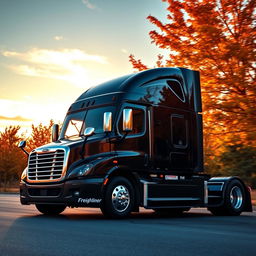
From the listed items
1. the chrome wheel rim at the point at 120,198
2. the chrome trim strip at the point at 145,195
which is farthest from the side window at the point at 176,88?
the chrome wheel rim at the point at 120,198

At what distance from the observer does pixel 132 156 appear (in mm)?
12039

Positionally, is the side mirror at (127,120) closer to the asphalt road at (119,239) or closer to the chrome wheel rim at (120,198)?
the chrome wheel rim at (120,198)

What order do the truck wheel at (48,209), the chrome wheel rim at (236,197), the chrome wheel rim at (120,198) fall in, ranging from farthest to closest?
the chrome wheel rim at (236,197)
the truck wheel at (48,209)
the chrome wheel rim at (120,198)

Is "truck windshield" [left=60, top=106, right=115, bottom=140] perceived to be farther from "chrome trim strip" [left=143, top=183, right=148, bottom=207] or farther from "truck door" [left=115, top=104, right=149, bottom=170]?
"chrome trim strip" [left=143, top=183, right=148, bottom=207]

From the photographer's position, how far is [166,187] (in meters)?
12.7

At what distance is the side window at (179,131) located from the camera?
13.2 meters

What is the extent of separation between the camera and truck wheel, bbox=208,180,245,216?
1402 centimetres

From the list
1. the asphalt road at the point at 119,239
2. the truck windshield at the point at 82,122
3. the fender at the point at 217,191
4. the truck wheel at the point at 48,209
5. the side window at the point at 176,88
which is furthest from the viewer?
the fender at the point at 217,191

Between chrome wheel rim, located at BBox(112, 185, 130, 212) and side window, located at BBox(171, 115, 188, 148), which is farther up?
side window, located at BBox(171, 115, 188, 148)

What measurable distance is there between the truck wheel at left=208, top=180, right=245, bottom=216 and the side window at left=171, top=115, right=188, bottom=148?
78.9 inches

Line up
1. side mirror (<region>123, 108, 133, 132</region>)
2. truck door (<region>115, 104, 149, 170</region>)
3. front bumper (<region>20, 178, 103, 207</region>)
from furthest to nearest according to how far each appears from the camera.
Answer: truck door (<region>115, 104, 149, 170</region>), side mirror (<region>123, 108, 133, 132</region>), front bumper (<region>20, 178, 103, 207</region>)

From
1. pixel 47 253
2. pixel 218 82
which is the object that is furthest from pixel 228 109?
pixel 47 253

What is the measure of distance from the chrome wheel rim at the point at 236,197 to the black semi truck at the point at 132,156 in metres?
0.03

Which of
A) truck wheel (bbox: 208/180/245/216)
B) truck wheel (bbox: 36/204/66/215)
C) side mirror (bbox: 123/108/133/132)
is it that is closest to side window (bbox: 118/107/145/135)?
side mirror (bbox: 123/108/133/132)
